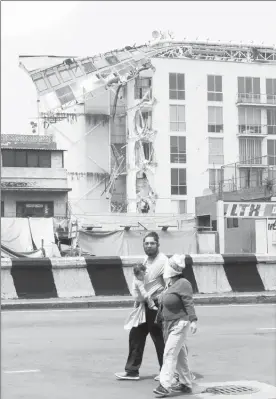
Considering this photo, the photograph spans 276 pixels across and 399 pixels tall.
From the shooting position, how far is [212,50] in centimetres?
6731

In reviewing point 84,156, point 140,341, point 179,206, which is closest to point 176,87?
point 179,206

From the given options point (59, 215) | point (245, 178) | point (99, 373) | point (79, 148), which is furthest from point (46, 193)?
point (99, 373)

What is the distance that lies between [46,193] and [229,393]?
44.0m

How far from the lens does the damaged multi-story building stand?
68.4 meters

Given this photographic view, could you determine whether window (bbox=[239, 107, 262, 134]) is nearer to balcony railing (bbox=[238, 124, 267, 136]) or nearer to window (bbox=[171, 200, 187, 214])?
balcony railing (bbox=[238, 124, 267, 136])

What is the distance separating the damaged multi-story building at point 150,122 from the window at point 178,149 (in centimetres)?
9

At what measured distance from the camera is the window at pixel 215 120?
69062 millimetres

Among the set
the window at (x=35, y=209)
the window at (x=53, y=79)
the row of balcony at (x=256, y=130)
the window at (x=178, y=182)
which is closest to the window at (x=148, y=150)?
the window at (x=178, y=182)

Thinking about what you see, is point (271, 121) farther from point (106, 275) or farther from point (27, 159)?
point (106, 275)

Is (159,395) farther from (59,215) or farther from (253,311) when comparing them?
(59,215)

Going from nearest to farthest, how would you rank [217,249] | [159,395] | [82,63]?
[159,395]
[217,249]
[82,63]

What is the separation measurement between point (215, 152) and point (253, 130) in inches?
157

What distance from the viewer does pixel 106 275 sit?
17375 millimetres

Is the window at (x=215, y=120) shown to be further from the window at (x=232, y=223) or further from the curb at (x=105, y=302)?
the curb at (x=105, y=302)
